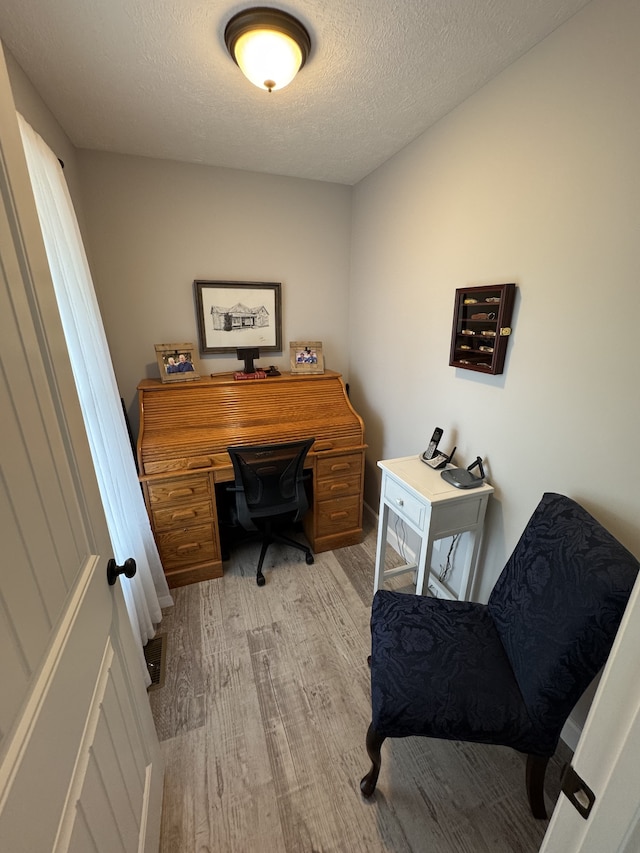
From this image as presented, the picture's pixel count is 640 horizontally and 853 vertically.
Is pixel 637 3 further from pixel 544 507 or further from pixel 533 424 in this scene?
pixel 544 507

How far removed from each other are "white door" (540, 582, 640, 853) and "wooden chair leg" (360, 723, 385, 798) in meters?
0.72

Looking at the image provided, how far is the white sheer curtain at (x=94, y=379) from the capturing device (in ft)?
4.11

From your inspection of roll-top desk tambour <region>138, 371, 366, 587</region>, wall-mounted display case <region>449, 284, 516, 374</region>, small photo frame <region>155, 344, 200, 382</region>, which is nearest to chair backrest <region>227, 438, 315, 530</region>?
roll-top desk tambour <region>138, 371, 366, 587</region>

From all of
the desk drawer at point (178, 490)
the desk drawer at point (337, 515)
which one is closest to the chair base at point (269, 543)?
the desk drawer at point (337, 515)

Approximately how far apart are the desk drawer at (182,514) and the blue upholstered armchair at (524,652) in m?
1.20

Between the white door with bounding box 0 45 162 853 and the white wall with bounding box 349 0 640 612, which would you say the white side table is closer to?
the white wall with bounding box 349 0 640 612

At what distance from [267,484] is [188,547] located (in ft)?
2.01

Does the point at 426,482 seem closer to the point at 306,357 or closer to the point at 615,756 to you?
the point at 615,756

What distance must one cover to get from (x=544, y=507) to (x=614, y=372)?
0.51 meters

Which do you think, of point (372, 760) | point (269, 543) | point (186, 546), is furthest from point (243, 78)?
point (372, 760)

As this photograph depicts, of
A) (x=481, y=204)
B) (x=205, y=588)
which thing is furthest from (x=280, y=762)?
(x=481, y=204)

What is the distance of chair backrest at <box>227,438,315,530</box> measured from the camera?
1955 millimetres

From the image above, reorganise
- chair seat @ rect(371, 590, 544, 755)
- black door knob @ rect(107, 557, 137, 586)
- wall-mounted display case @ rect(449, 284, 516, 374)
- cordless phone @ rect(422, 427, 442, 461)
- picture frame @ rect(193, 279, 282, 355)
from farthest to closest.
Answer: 1. picture frame @ rect(193, 279, 282, 355)
2. cordless phone @ rect(422, 427, 442, 461)
3. wall-mounted display case @ rect(449, 284, 516, 374)
4. chair seat @ rect(371, 590, 544, 755)
5. black door knob @ rect(107, 557, 137, 586)

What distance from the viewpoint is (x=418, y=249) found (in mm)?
1953
